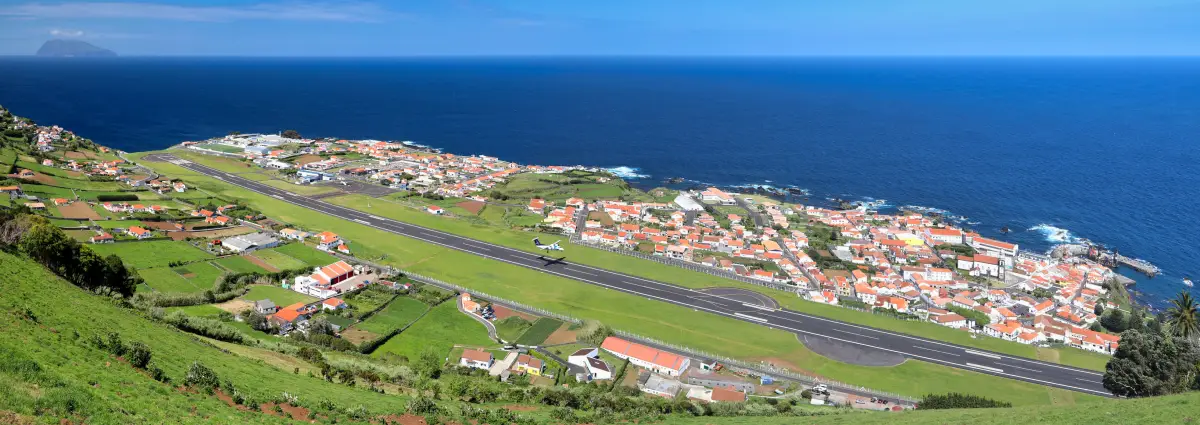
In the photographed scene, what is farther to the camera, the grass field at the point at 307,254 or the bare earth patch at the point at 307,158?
the bare earth patch at the point at 307,158

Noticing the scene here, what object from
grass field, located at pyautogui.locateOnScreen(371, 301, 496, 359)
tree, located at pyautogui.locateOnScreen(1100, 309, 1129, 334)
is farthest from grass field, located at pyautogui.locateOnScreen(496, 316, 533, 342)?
tree, located at pyautogui.locateOnScreen(1100, 309, 1129, 334)

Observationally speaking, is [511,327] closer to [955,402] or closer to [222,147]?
[955,402]

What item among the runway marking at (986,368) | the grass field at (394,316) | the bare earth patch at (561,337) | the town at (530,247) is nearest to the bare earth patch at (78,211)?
the town at (530,247)

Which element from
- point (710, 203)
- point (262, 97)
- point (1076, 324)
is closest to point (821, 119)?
point (710, 203)

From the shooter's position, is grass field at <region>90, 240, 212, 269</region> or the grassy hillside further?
grass field at <region>90, 240, 212, 269</region>

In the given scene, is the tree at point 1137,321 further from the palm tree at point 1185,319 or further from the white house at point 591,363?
the white house at point 591,363

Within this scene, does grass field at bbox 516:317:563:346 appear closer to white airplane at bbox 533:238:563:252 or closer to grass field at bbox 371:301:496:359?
grass field at bbox 371:301:496:359
